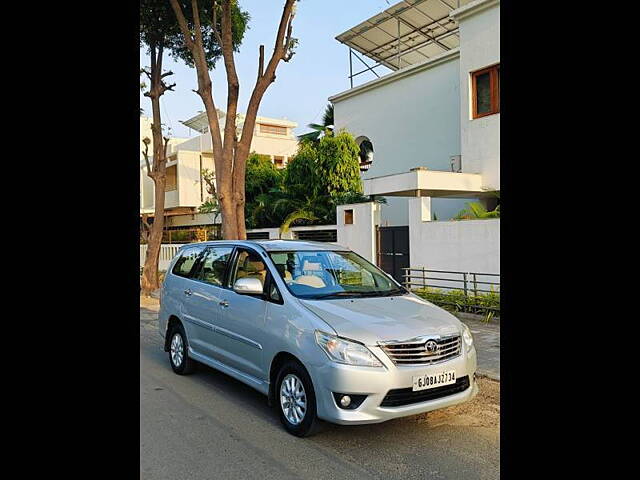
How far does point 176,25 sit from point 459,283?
938 centimetres

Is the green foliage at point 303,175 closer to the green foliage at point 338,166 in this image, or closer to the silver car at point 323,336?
the green foliage at point 338,166

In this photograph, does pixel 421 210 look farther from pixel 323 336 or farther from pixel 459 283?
pixel 323 336

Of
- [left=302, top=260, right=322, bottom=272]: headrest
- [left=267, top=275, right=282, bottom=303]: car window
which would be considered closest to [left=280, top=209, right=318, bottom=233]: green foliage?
[left=302, top=260, right=322, bottom=272]: headrest

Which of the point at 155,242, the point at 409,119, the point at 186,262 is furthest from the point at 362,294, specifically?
the point at 409,119

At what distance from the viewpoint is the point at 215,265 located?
6.54m

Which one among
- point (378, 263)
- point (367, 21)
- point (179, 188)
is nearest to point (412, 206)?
point (378, 263)

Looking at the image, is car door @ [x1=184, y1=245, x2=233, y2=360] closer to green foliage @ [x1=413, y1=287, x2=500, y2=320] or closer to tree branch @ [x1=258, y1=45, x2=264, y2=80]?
green foliage @ [x1=413, y1=287, x2=500, y2=320]

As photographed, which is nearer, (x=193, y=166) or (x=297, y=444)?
(x=297, y=444)

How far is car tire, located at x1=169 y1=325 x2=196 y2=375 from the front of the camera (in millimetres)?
6734

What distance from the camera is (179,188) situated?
27969 millimetres

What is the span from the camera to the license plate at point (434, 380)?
14.4 ft

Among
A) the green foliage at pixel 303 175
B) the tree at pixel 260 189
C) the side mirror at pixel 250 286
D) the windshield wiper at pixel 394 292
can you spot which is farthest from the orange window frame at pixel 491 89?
the side mirror at pixel 250 286
